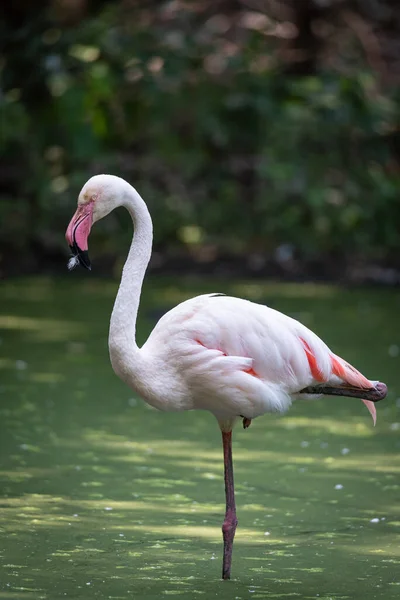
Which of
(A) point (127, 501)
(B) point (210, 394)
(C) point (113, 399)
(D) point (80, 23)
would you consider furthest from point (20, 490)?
(D) point (80, 23)

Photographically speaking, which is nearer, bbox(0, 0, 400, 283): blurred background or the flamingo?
the flamingo

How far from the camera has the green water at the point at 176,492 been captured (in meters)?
4.30

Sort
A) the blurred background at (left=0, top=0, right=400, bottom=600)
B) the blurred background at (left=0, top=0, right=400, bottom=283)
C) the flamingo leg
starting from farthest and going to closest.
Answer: the blurred background at (left=0, top=0, right=400, bottom=283)
the blurred background at (left=0, top=0, right=400, bottom=600)
the flamingo leg

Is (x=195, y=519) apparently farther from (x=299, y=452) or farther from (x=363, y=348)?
(x=363, y=348)

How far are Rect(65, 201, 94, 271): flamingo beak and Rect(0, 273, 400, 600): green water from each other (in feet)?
3.59

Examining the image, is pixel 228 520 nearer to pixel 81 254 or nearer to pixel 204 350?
pixel 204 350

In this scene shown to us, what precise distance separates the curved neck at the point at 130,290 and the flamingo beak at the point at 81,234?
0.45 feet

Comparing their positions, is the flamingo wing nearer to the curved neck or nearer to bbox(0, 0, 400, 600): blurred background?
the curved neck

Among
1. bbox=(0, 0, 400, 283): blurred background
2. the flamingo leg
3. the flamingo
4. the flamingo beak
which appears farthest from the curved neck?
bbox=(0, 0, 400, 283): blurred background

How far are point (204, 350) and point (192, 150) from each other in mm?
9843

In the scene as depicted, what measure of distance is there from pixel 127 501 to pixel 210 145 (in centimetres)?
916

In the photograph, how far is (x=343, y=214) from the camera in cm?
1354

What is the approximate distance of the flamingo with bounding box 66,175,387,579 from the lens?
14.0 ft

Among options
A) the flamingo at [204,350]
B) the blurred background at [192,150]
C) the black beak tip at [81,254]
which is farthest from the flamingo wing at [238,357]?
the blurred background at [192,150]
